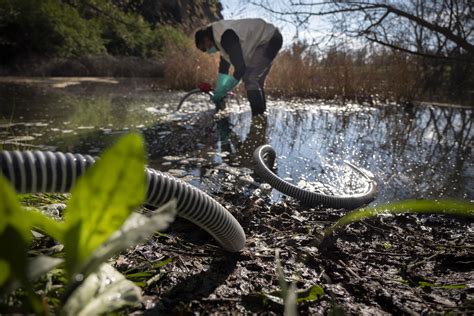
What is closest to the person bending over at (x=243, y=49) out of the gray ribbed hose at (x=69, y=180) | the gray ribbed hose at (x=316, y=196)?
the gray ribbed hose at (x=316, y=196)

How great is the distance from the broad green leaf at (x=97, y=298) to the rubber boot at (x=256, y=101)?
405 cm

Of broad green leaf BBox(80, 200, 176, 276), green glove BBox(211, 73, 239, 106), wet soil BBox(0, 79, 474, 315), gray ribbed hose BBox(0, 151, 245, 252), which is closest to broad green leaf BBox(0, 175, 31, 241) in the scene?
broad green leaf BBox(80, 200, 176, 276)

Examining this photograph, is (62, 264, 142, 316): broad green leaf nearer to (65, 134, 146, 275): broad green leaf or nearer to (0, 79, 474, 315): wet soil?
(65, 134, 146, 275): broad green leaf

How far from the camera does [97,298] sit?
566mm

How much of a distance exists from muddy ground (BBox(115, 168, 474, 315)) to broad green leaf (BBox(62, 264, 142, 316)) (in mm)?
205

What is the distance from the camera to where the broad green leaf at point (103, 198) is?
47 cm

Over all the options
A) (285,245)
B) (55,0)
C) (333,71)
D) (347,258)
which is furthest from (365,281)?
(55,0)

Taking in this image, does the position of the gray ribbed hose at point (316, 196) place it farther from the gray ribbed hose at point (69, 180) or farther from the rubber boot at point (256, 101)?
the rubber boot at point (256, 101)

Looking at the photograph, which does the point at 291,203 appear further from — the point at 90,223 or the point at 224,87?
the point at 224,87

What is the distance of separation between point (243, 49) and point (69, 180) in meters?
4.34

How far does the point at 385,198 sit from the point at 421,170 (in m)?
0.73

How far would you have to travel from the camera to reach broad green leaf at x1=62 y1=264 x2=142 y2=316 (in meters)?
0.54

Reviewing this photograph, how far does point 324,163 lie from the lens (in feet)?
8.86

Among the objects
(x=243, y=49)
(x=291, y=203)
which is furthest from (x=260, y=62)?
(x=291, y=203)
